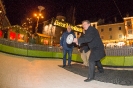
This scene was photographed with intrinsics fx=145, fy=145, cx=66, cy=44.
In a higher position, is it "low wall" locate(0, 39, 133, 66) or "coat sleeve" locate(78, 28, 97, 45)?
"coat sleeve" locate(78, 28, 97, 45)

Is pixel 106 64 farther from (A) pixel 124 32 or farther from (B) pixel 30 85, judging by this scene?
(A) pixel 124 32

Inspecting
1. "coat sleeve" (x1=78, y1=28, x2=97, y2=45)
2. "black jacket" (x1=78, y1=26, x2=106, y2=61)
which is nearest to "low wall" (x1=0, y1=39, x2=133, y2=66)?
"black jacket" (x1=78, y1=26, x2=106, y2=61)

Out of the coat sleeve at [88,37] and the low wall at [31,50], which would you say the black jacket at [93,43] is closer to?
the coat sleeve at [88,37]

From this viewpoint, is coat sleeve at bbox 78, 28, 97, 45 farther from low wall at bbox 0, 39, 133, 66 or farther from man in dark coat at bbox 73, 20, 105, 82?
low wall at bbox 0, 39, 133, 66

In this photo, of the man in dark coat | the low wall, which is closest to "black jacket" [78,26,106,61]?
the man in dark coat

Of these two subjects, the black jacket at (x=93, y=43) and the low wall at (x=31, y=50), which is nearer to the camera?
the black jacket at (x=93, y=43)

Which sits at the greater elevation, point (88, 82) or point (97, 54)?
point (97, 54)

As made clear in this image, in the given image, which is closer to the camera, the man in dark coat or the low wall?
the man in dark coat

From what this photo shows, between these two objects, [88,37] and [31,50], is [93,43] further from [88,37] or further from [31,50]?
[31,50]

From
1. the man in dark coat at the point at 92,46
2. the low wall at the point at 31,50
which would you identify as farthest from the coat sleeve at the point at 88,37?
the low wall at the point at 31,50

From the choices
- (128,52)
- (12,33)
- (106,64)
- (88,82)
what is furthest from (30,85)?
(12,33)

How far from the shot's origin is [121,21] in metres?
46.1

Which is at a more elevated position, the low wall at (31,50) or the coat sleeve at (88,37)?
the coat sleeve at (88,37)

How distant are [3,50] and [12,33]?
9.86 m
